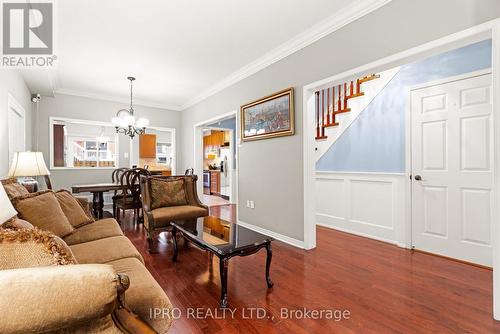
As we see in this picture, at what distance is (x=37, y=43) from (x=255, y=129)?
304 cm

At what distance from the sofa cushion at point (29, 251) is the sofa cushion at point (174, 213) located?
2164 millimetres

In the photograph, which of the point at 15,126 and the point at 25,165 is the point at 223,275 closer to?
the point at 25,165

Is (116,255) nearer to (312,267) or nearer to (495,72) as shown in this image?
(312,267)

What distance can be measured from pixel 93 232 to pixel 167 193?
49.0 inches

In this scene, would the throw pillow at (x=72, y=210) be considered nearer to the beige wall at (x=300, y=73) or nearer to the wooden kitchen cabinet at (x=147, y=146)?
the beige wall at (x=300, y=73)

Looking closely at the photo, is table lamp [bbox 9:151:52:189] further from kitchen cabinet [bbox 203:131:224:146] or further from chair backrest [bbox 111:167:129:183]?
kitchen cabinet [bbox 203:131:224:146]

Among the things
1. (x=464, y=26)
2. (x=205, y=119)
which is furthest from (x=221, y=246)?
(x=205, y=119)

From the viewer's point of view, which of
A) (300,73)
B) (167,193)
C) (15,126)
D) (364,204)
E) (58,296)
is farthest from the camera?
(15,126)

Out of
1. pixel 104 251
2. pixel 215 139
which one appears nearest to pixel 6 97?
pixel 104 251

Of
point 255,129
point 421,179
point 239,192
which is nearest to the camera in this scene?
point 421,179

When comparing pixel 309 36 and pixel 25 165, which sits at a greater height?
pixel 309 36

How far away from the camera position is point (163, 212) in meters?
3.00

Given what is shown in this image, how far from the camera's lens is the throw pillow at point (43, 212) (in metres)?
1.73

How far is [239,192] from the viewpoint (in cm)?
429
